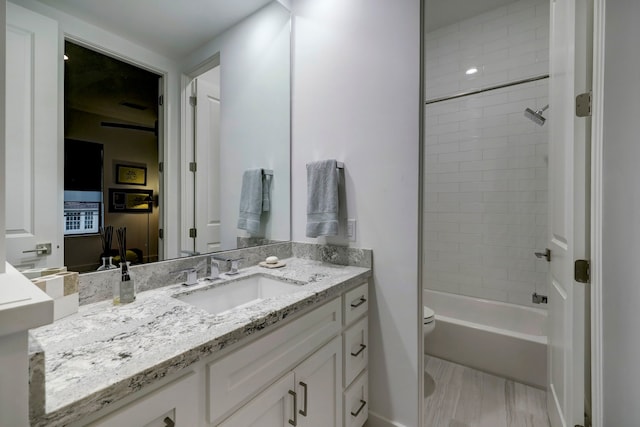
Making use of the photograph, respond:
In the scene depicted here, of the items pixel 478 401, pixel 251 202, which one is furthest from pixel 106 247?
pixel 478 401

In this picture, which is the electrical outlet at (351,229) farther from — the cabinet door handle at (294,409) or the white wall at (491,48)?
the white wall at (491,48)

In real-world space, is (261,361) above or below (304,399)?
above

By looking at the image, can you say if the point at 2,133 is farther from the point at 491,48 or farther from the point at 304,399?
the point at 491,48

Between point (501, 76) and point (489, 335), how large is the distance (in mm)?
2105

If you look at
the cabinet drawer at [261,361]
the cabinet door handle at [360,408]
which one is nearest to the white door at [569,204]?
the cabinet door handle at [360,408]

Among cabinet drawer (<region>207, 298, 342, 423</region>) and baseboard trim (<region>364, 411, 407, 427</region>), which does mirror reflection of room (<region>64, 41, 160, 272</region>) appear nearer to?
cabinet drawer (<region>207, 298, 342, 423</region>)

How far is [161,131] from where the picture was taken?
1.22 metres

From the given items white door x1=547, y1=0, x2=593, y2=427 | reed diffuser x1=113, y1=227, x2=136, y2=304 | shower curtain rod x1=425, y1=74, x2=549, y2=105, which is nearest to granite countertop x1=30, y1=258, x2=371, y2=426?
reed diffuser x1=113, y1=227, x2=136, y2=304

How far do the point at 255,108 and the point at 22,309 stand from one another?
4.98ft

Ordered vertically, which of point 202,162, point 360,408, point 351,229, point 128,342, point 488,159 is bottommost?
point 360,408

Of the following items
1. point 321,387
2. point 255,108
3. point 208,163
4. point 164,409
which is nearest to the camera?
point 164,409

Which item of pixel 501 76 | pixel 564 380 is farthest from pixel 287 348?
pixel 501 76

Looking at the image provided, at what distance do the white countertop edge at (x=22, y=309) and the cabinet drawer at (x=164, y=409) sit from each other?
26 cm

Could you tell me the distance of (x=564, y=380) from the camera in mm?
1188
